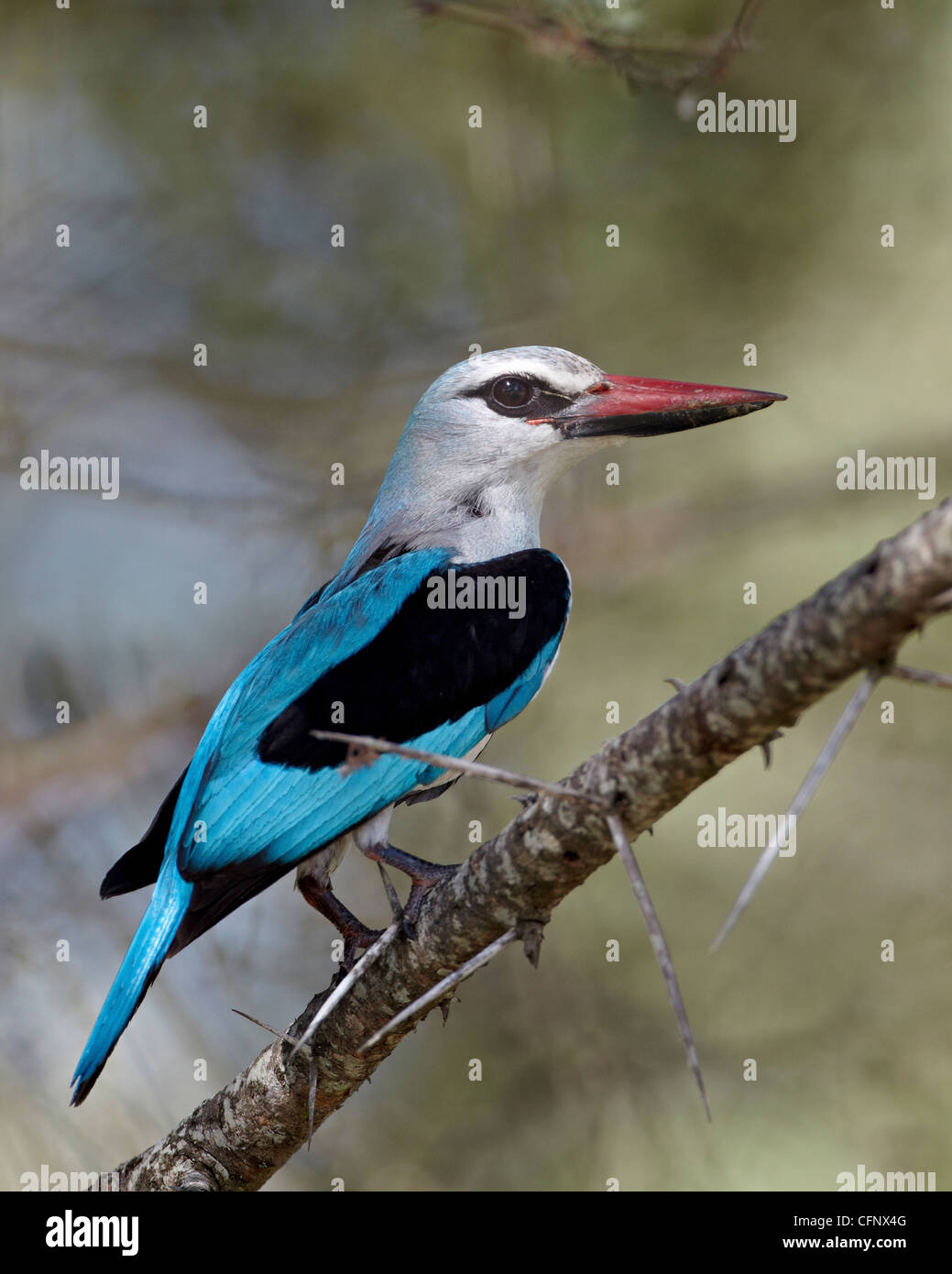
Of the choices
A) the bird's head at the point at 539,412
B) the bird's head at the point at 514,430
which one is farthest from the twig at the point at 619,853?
the bird's head at the point at 539,412

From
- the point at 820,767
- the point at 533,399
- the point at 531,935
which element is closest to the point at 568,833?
the point at 531,935

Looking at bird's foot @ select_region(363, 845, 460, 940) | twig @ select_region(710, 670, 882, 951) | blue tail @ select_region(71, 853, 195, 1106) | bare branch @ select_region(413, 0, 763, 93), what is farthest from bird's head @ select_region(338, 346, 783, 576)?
twig @ select_region(710, 670, 882, 951)

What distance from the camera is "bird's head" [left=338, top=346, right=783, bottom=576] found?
3822 mm

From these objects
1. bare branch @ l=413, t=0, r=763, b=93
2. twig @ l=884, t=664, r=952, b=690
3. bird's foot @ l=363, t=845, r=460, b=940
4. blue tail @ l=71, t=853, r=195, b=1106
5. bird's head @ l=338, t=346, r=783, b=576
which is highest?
bare branch @ l=413, t=0, r=763, b=93

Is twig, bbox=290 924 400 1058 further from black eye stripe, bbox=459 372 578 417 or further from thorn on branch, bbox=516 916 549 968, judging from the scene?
black eye stripe, bbox=459 372 578 417

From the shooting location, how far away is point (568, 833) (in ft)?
6.63

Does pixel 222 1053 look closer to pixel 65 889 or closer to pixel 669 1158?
pixel 65 889

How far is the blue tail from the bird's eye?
1.70 meters

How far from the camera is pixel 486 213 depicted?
19.1 ft

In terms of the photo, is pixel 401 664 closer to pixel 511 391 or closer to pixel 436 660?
pixel 436 660

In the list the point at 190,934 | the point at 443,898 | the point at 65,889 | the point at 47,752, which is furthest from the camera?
the point at 47,752

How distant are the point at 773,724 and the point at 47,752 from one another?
4.39 meters

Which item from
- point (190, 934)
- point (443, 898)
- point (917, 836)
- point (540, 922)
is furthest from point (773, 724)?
point (917, 836)

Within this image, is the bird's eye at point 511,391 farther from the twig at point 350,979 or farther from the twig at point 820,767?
the twig at point 820,767
